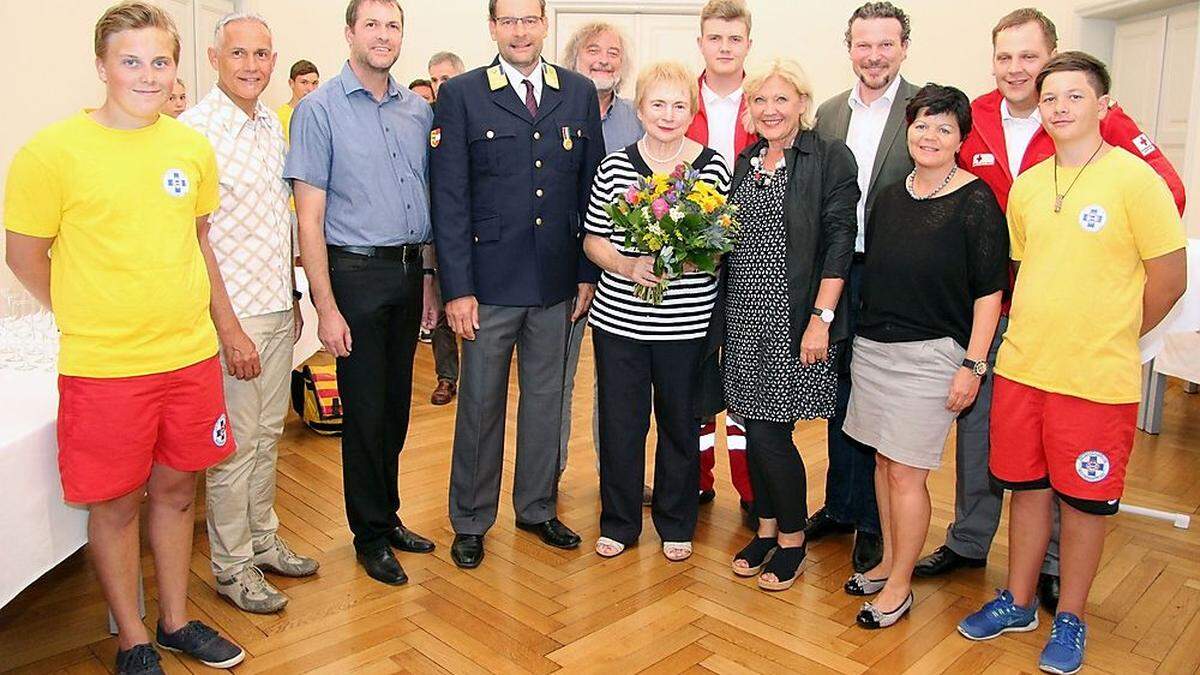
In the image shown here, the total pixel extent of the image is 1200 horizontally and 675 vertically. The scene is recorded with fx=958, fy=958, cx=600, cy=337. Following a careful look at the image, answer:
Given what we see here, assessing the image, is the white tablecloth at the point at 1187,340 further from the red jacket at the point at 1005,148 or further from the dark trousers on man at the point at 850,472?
the dark trousers on man at the point at 850,472

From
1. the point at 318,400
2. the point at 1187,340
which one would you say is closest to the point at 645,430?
the point at 318,400

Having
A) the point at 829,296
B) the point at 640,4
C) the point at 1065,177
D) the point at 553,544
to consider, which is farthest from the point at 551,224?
the point at 640,4

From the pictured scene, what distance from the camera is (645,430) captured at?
3.27m

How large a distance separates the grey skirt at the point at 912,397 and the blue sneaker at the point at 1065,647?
548 millimetres

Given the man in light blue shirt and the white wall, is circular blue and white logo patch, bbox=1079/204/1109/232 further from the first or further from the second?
the white wall

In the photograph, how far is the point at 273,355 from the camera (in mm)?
2912

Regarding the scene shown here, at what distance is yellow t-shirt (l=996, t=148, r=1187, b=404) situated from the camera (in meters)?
2.41

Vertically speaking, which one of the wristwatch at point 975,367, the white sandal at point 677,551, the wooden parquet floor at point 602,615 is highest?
the wristwatch at point 975,367

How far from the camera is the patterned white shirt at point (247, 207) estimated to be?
2693mm

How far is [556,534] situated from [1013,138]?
202 cm

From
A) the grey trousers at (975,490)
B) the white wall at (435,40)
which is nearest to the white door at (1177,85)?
the white wall at (435,40)

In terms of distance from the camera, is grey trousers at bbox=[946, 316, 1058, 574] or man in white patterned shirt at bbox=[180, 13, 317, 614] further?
grey trousers at bbox=[946, 316, 1058, 574]

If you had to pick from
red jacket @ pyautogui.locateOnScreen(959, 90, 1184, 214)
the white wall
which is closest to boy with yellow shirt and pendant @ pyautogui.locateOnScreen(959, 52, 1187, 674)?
red jacket @ pyautogui.locateOnScreen(959, 90, 1184, 214)

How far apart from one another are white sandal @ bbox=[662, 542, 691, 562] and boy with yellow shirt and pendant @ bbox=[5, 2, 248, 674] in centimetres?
161
